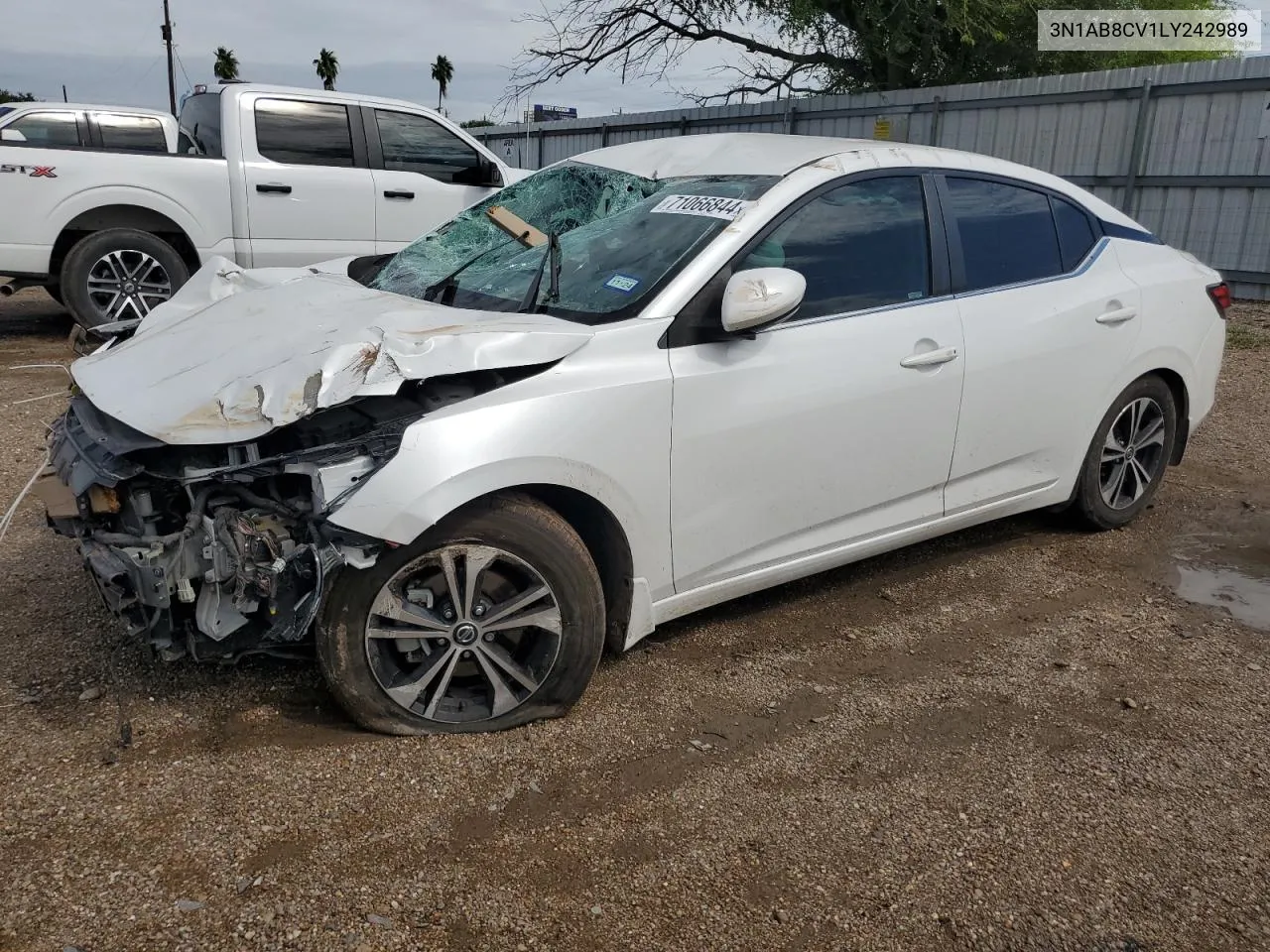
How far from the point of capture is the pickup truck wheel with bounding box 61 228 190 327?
320 inches

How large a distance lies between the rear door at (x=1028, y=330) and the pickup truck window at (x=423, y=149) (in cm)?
615

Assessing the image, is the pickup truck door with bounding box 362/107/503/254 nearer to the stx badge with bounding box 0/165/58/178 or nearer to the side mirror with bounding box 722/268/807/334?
the stx badge with bounding box 0/165/58/178

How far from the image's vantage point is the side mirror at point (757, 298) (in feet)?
10.5

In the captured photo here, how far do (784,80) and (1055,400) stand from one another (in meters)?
15.4

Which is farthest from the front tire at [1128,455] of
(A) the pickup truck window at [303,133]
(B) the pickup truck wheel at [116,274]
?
(B) the pickup truck wheel at [116,274]

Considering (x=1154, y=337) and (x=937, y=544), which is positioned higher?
(x=1154, y=337)

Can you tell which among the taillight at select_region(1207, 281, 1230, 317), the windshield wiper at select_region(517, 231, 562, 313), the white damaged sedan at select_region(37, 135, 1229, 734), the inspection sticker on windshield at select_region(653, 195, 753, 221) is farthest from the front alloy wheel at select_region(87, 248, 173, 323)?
the taillight at select_region(1207, 281, 1230, 317)

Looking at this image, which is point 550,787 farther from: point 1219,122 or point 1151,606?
point 1219,122

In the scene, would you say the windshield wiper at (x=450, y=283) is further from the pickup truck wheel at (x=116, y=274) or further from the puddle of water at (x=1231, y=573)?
the pickup truck wheel at (x=116, y=274)

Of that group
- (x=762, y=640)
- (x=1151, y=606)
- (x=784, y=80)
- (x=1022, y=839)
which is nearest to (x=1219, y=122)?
(x=784, y=80)

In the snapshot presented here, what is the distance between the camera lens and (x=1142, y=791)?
2.95 m

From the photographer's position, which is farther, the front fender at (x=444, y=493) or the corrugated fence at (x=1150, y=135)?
the corrugated fence at (x=1150, y=135)

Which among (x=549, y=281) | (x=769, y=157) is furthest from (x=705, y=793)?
(x=769, y=157)

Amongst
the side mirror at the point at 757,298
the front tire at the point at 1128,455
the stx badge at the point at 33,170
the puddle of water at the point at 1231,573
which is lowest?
the puddle of water at the point at 1231,573
